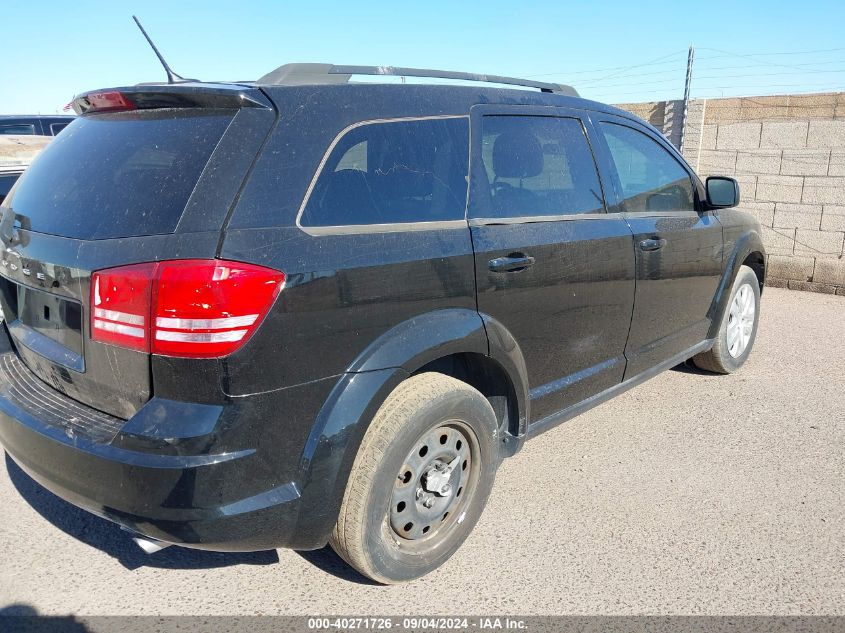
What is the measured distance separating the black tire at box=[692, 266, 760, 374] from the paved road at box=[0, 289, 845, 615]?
0.78 metres

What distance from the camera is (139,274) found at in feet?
6.24

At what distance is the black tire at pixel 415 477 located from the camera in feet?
7.40

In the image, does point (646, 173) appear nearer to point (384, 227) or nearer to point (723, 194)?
point (723, 194)

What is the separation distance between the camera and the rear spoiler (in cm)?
210

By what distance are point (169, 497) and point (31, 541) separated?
134 cm

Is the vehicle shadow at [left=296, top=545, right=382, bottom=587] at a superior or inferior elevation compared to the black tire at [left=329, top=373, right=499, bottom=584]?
inferior

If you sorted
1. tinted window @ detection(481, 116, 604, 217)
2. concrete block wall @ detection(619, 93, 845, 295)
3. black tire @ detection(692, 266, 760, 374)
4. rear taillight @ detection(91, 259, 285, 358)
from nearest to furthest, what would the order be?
1. rear taillight @ detection(91, 259, 285, 358)
2. tinted window @ detection(481, 116, 604, 217)
3. black tire @ detection(692, 266, 760, 374)
4. concrete block wall @ detection(619, 93, 845, 295)

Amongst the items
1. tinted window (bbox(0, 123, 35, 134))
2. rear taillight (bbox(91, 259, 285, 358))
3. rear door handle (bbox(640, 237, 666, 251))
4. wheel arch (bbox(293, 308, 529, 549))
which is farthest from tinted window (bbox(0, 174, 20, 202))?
rear door handle (bbox(640, 237, 666, 251))

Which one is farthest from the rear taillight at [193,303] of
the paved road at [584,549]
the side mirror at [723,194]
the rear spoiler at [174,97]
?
the side mirror at [723,194]

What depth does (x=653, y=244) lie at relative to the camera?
3514 millimetres

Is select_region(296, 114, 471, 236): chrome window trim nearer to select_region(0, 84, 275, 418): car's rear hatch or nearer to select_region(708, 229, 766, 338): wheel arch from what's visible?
select_region(0, 84, 275, 418): car's rear hatch

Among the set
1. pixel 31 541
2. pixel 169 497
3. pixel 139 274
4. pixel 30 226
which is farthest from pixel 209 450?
pixel 31 541

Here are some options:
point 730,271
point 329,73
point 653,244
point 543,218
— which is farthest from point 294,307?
point 730,271

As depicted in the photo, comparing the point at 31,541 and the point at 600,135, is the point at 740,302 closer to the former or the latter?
the point at 600,135
